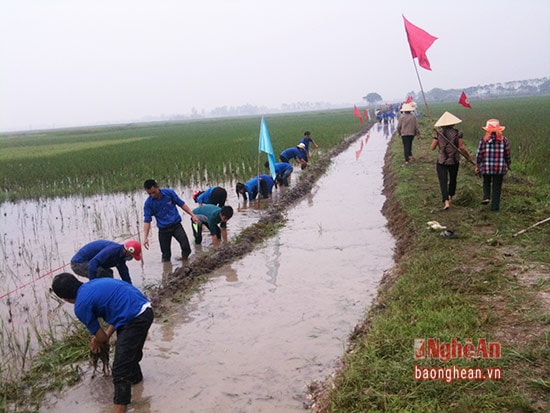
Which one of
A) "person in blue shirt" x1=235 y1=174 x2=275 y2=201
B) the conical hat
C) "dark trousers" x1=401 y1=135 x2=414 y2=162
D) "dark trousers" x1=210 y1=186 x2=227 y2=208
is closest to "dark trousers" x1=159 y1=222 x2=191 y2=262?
"dark trousers" x1=210 y1=186 x2=227 y2=208

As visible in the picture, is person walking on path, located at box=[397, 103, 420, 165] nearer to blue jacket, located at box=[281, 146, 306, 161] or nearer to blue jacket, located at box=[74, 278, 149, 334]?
blue jacket, located at box=[281, 146, 306, 161]

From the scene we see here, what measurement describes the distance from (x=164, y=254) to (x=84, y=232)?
9.16 ft

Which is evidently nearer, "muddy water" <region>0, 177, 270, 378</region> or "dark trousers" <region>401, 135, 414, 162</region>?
"muddy water" <region>0, 177, 270, 378</region>

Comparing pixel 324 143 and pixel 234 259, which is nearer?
pixel 234 259

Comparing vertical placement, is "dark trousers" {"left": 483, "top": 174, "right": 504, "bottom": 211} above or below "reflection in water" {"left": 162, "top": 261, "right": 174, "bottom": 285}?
above

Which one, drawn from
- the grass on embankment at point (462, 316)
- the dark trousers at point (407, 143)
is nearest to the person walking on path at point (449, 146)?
the grass on embankment at point (462, 316)

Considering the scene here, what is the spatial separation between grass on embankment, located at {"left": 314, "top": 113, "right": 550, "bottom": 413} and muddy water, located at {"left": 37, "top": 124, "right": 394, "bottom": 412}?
1.16ft

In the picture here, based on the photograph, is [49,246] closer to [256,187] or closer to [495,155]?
[256,187]

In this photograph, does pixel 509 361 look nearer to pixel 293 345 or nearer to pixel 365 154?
pixel 293 345

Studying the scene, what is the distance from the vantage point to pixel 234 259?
6.49 metres

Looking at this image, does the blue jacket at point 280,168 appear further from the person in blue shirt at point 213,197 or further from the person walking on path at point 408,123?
the person in blue shirt at point 213,197

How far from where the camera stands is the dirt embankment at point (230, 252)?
530 centimetres

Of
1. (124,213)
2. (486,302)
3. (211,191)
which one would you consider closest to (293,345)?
(486,302)

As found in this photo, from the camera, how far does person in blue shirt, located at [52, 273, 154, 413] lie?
3.08 meters
